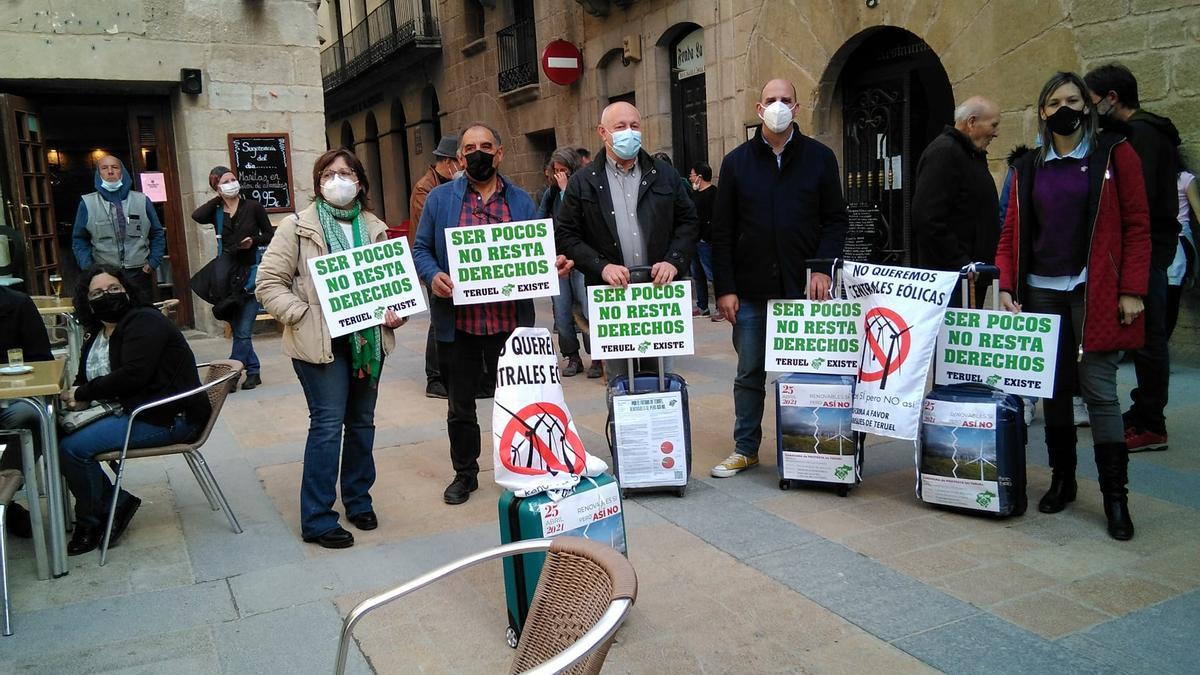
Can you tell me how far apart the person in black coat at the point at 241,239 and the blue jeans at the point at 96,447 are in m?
3.69

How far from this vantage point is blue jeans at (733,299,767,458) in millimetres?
5043

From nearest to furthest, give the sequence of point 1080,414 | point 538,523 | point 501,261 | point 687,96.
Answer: point 538,523, point 501,261, point 1080,414, point 687,96

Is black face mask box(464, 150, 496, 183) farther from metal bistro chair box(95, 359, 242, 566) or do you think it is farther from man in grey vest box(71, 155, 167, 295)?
man in grey vest box(71, 155, 167, 295)

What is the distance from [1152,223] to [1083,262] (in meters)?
0.85

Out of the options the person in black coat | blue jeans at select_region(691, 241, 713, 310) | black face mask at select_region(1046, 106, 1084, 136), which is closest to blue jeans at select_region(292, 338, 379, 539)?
black face mask at select_region(1046, 106, 1084, 136)

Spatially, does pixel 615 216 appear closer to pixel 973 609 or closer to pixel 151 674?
pixel 973 609

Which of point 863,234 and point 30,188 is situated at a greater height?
point 30,188

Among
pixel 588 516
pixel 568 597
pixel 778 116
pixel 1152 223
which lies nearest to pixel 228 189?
pixel 778 116

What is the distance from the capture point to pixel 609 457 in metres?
5.64

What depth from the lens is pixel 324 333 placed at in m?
4.24

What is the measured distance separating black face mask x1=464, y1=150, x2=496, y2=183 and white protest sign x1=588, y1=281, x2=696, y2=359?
0.77m

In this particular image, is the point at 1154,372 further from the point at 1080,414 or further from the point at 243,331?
the point at 243,331

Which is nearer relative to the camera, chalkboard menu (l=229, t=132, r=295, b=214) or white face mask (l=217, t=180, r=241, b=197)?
white face mask (l=217, t=180, r=241, b=197)

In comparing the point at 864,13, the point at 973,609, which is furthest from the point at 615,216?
the point at 864,13
